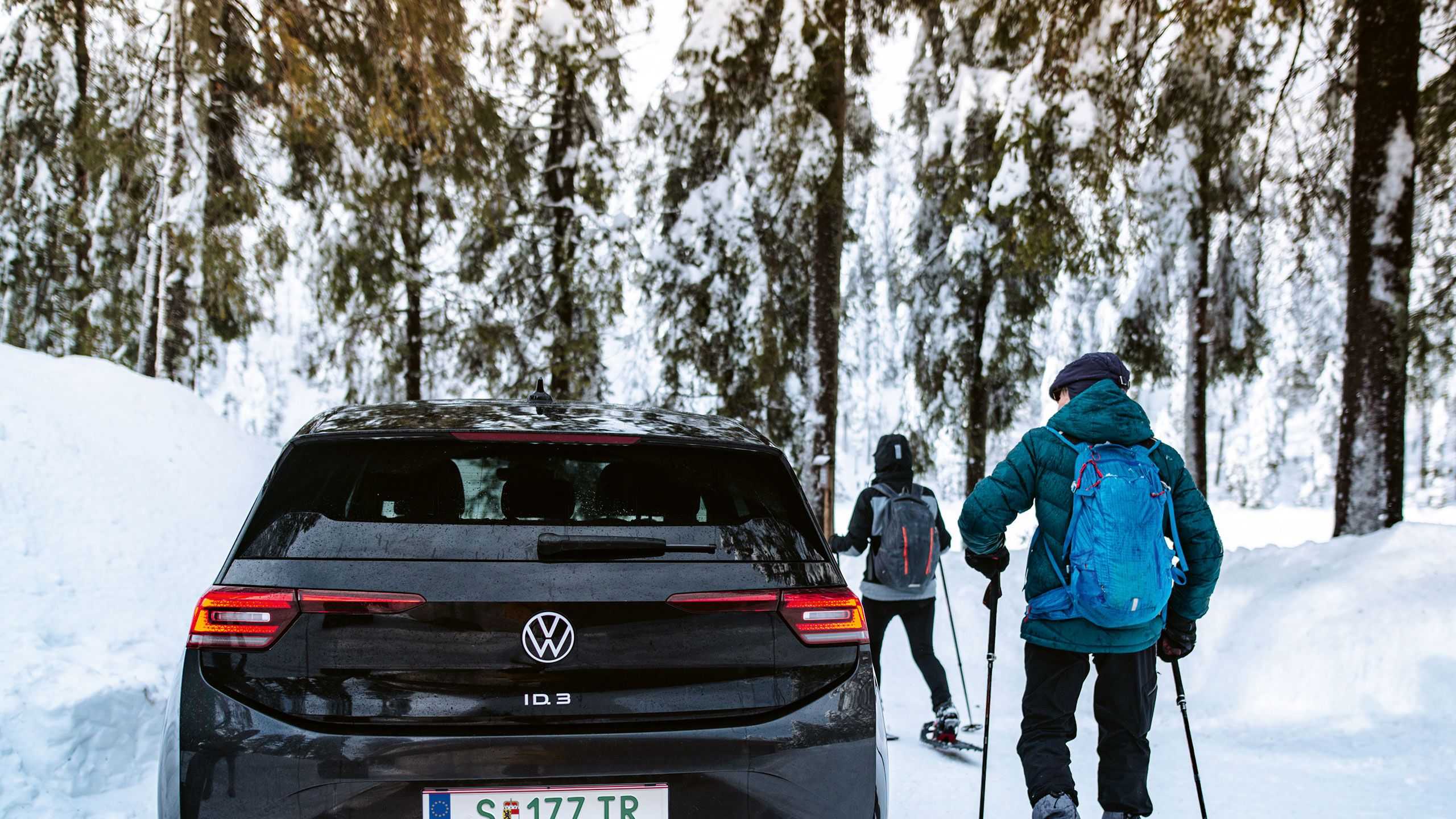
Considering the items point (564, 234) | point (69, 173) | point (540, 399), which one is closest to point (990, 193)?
point (564, 234)

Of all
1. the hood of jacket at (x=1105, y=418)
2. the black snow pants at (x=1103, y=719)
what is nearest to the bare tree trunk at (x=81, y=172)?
the hood of jacket at (x=1105, y=418)

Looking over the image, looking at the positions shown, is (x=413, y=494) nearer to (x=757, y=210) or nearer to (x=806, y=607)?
(x=806, y=607)

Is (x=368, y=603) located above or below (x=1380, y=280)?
below

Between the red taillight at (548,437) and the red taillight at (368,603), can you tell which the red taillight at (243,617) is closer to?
the red taillight at (368,603)

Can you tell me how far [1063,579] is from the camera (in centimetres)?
358

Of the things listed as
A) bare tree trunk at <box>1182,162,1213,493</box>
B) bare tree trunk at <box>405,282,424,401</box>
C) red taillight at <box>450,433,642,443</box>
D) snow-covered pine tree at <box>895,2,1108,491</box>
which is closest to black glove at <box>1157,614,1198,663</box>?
red taillight at <box>450,433,642,443</box>

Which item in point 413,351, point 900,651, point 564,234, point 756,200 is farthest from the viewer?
point 413,351

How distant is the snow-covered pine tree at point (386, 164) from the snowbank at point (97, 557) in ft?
9.23

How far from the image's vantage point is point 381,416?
2.85m

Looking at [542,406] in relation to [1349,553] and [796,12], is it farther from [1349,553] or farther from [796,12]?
A: [796,12]

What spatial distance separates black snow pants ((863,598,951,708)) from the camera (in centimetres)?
593

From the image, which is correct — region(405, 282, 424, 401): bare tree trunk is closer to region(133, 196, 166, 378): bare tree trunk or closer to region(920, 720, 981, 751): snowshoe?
region(133, 196, 166, 378): bare tree trunk

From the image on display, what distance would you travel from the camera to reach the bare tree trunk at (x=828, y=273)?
36.0 feet

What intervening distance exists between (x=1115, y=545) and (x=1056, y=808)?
37.2 inches
